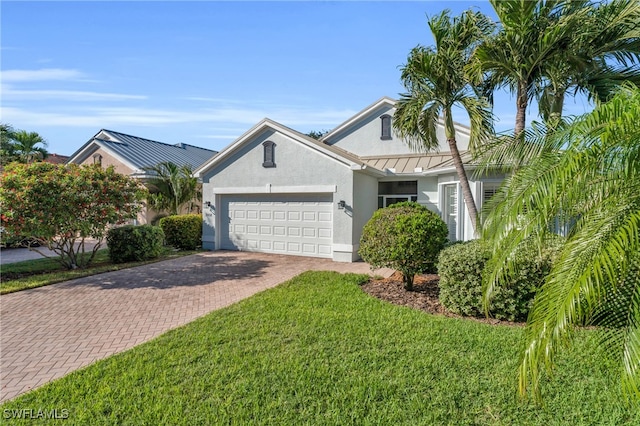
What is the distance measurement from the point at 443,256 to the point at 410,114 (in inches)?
165

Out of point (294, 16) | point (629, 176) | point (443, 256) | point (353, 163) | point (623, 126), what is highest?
point (294, 16)

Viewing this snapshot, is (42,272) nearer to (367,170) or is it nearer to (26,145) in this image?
(367,170)

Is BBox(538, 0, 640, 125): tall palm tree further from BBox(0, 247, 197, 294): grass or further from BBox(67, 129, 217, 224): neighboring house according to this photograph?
BBox(67, 129, 217, 224): neighboring house

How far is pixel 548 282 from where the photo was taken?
9.45 feet

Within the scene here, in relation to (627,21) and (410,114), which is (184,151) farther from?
(627,21)

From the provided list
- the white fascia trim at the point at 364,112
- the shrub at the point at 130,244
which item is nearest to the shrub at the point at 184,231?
the shrub at the point at 130,244

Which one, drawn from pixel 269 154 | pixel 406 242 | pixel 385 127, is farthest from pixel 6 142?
pixel 406 242

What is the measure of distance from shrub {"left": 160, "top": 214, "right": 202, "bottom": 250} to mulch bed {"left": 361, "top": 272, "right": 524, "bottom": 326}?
9.77 meters

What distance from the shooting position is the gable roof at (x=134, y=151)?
70.7 ft

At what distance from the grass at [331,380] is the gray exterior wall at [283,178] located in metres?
6.90

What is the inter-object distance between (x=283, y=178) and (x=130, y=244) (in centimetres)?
637

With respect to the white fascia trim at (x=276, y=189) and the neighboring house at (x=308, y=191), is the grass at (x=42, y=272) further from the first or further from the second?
the white fascia trim at (x=276, y=189)

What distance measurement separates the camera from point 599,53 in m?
7.58

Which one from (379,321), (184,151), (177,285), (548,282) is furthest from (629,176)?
(184,151)
